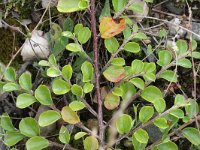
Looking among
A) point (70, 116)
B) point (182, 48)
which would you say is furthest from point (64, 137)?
point (182, 48)

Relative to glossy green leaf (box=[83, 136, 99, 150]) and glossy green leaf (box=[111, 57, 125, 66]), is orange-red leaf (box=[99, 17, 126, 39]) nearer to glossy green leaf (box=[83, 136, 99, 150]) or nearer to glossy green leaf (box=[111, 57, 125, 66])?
glossy green leaf (box=[111, 57, 125, 66])

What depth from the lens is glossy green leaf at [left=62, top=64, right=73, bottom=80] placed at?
1.83 metres

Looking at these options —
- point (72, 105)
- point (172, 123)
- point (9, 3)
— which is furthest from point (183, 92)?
point (9, 3)

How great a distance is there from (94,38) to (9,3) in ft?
1.86

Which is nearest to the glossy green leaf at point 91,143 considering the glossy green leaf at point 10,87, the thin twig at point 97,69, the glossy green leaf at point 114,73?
the thin twig at point 97,69

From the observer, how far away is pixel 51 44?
2.12m

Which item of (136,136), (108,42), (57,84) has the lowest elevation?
(136,136)

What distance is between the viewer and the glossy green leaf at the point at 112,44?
1912 millimetres

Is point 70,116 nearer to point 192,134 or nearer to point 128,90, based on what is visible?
point 128,90

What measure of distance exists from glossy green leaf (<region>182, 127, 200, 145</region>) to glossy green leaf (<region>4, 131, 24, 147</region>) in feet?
2.36

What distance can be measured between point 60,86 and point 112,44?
298mm

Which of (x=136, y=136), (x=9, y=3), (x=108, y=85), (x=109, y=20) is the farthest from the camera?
(x=9, y=3)

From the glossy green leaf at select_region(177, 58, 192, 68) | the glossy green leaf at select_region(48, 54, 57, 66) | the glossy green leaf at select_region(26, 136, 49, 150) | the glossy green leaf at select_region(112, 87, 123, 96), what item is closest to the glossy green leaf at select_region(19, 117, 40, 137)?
the glossy green leaf at select_region(26, 136, 49, 150)

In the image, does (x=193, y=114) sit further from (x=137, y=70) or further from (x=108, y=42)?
(x=108, y=42)
